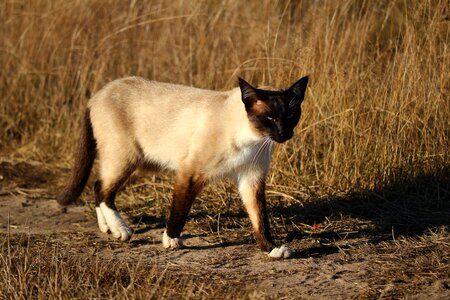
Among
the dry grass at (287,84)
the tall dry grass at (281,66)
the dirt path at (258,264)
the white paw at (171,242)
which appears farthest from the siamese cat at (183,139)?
the tall dry grass at (281,66)

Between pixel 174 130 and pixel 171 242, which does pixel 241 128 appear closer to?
pixel 174 130

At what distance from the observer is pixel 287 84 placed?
20.8 feet

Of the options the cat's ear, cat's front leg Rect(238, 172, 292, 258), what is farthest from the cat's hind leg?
the cat's ear

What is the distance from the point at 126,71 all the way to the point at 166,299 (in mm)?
4319

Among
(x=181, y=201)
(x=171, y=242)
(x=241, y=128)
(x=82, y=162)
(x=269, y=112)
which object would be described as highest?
(x=269, y=112)

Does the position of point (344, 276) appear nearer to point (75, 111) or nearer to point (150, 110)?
point (150, 110)

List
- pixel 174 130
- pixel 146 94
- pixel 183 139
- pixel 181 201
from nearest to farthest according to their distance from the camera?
pixel 181 201 → pixel 183 139 → pixel 174 130 → pixel 146 94

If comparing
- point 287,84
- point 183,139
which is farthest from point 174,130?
point 287,84

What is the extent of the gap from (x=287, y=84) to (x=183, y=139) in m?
1.56

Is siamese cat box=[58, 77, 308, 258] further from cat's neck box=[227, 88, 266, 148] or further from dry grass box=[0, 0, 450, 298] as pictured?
dry grass box=[0, 0, 450, 298]

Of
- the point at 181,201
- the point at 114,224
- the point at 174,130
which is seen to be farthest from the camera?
the point at 114,224

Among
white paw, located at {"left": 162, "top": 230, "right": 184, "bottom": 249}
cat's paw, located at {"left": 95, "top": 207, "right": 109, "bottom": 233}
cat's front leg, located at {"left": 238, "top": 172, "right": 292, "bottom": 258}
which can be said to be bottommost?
cat's paw, located at {"left": 95, "top": 207, "right": 109, "bottom": 233}

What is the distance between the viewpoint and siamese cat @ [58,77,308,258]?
15.4ft

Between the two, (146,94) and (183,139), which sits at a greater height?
(146,94)
